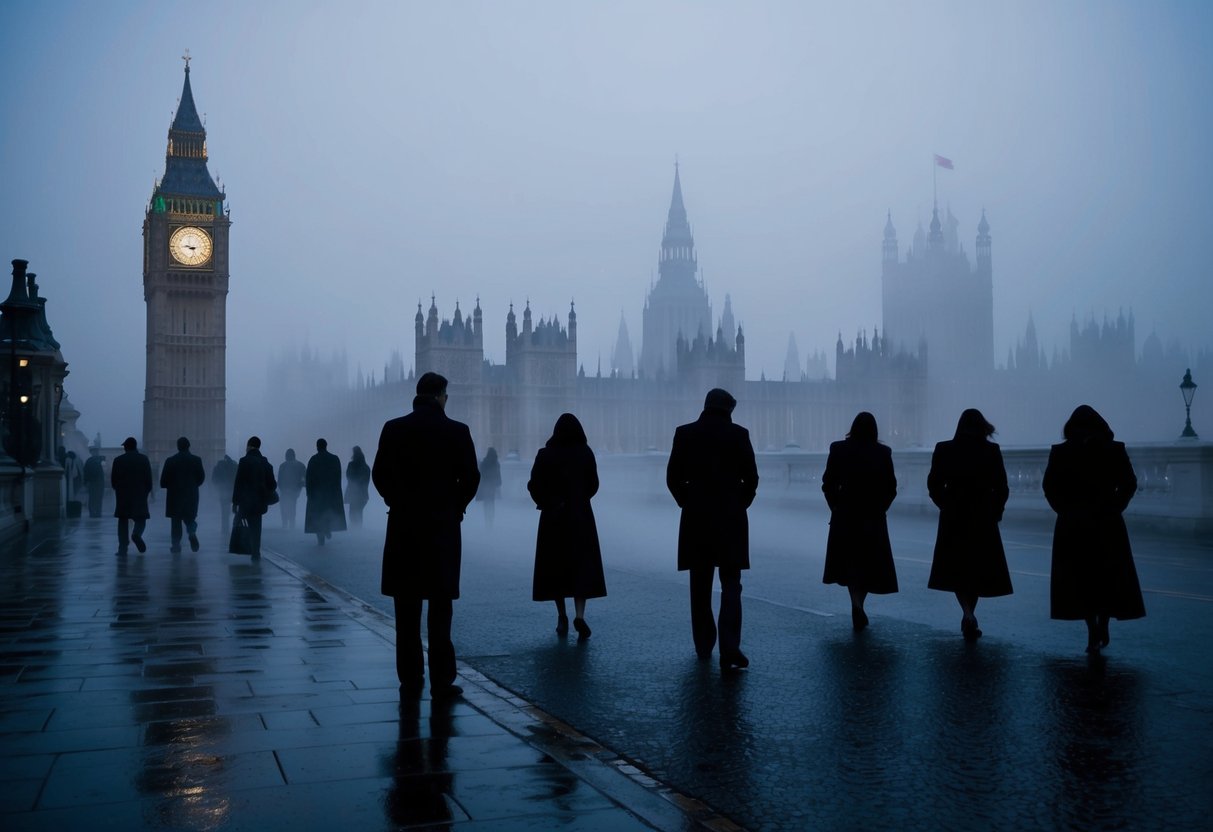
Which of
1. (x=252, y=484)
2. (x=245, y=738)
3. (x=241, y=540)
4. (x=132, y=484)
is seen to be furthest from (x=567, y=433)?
(x=132, y=484)

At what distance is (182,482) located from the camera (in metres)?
16.5

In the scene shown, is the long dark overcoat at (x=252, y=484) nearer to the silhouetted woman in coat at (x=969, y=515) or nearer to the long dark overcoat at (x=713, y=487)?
the long dark overcoat at (x=713, y=487)

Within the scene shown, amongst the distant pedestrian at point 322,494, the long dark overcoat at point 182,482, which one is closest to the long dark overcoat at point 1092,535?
the long dark overcoat at point 182,482

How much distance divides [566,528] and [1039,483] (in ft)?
45.9

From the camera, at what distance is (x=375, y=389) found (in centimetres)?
8281

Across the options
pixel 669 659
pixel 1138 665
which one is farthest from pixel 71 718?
pixel 1138 665

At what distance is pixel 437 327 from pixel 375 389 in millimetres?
14347

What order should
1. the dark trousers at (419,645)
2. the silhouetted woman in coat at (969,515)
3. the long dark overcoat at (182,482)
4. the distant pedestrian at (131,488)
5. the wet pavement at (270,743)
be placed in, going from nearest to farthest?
1. the wet pavement at (270,743)
2. the dark trousers at (419,645)
3. the silhouetted woman in coat at (969,515)
4. the distant pedestrian at (131,488)
5. the long dark overcoat at (182,482)

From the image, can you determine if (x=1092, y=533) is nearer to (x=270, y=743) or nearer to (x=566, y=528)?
(x=566, y=528)

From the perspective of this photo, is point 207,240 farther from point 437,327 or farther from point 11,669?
point 11,669

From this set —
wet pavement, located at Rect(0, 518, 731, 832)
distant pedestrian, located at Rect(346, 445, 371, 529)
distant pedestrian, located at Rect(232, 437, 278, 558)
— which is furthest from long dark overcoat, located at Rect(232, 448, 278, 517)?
distant pedestrian, located at Rect(346, 445, 371, 529)

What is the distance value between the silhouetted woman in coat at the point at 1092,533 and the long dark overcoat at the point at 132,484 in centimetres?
1237

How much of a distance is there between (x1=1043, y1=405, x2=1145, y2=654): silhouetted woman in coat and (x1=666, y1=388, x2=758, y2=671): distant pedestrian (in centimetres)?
200

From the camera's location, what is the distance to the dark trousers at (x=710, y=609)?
22.5 ft
